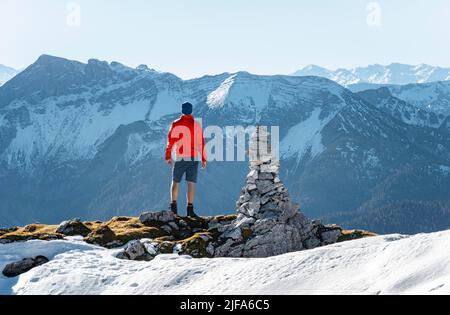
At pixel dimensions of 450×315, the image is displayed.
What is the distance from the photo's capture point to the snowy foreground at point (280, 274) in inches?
543

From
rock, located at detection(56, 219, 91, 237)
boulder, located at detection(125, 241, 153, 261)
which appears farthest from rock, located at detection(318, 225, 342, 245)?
rock, located at detection(56, 219, 91, 237)

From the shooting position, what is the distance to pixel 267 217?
1250 inches

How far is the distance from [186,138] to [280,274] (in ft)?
52.6

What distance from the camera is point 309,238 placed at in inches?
1294

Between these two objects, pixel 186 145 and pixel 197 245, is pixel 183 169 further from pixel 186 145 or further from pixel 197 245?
pixel 197 245

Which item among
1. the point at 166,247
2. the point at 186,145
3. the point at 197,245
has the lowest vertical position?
the point at 197,245

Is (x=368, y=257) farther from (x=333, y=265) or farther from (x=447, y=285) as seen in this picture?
(x=447, y=285)

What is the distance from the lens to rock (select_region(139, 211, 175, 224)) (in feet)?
106


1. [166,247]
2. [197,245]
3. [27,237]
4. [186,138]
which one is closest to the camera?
[166,247]

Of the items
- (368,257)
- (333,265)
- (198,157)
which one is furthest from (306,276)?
(198,157)

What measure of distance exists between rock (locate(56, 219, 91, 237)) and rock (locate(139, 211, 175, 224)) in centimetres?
322

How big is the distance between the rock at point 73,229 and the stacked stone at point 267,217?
7991 mm

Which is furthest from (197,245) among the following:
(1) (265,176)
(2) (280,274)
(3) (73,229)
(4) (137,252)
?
(2) (280,274)
